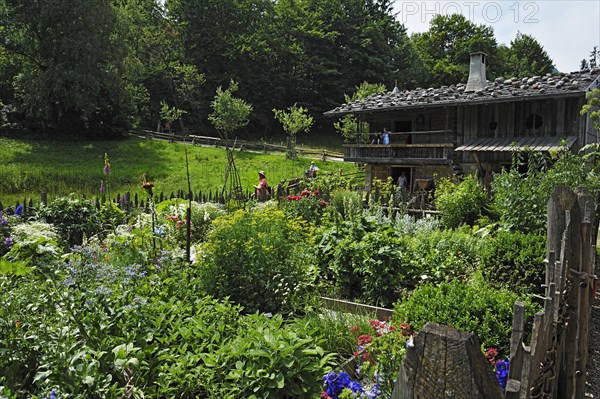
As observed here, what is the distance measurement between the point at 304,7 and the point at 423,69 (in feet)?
52.1

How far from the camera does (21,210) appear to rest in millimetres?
9320

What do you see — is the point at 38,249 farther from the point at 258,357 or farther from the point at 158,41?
the point at 158,41

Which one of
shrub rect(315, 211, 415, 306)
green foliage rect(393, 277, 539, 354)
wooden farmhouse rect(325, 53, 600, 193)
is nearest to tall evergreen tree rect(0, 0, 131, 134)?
wooden farmhouse rect(325, 53, 600, 193)

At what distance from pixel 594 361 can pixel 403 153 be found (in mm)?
15119

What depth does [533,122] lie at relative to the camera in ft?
58.7

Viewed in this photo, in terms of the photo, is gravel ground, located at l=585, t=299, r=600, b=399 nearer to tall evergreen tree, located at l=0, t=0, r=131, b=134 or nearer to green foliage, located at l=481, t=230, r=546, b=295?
green foliage, located at l=481, t=230, r=546, b=295

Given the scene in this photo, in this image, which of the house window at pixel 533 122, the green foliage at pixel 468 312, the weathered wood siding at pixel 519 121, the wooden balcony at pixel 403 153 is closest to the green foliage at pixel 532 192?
the green foliage at pixel 468 312

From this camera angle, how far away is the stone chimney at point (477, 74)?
65.4 ft

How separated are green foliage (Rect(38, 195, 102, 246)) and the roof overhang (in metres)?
14.0

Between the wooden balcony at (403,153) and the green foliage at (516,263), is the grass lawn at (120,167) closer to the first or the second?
the wooden balcony at (403,153)

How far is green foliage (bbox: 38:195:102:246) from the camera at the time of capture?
30.6 ft

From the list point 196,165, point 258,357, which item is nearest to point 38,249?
point 258,357

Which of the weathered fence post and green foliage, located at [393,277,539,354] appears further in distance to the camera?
green foliage, located at [393,277,539,354]

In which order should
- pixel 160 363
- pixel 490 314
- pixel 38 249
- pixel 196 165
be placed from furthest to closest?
pixel 196 165, pixel 38 249, pixel 490 314, pixel 160 363
